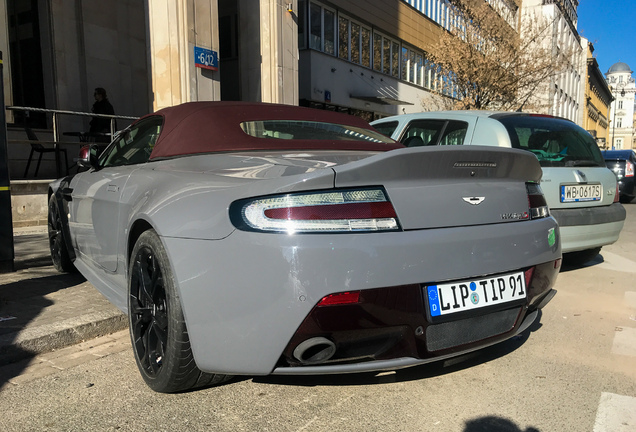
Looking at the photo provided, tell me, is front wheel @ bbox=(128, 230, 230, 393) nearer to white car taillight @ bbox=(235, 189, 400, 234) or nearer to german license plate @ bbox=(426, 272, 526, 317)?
white car taillight @ bbox=(235, 189, 400, 234)

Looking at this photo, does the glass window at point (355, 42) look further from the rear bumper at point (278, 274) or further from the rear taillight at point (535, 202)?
the rear bumper at point (278, 274)

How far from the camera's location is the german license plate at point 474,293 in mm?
2117

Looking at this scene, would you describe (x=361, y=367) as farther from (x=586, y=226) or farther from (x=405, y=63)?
(x=405, y=63)

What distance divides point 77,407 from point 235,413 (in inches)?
28.7

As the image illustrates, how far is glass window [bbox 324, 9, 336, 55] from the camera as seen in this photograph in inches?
781

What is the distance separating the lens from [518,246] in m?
2.37

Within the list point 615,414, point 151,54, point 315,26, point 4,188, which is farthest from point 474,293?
point 315,26

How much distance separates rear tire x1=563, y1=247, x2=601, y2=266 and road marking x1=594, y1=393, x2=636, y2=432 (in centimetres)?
340

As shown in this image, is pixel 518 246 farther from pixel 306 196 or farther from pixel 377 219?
pixel 306 196

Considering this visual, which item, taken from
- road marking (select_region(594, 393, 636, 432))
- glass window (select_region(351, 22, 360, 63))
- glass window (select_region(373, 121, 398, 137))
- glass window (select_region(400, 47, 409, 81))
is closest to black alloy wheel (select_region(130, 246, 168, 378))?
road marking (select_region(594, 393, 636, 432))

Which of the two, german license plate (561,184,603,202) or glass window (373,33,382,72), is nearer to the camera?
german license plate (561,184,603,202)

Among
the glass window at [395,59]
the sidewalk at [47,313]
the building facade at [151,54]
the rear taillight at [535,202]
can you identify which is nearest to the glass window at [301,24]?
the building facade at [151,54]

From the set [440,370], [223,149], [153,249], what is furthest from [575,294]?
[153,249]

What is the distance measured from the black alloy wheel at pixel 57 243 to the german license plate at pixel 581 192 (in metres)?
4.36
